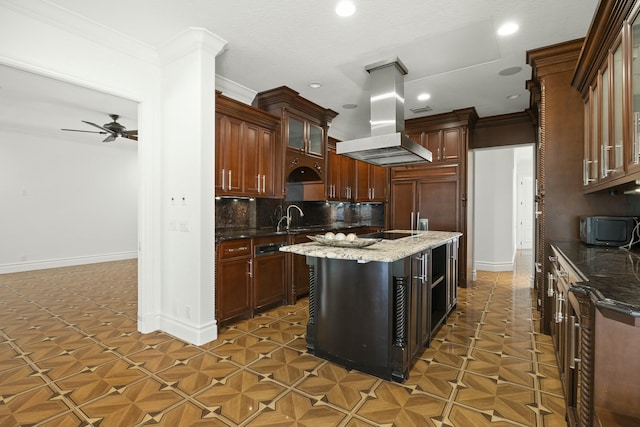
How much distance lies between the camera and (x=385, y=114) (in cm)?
350

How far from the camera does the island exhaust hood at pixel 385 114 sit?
3341mm

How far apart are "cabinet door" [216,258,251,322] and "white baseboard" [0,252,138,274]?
568 cm

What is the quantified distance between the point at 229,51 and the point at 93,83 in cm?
129

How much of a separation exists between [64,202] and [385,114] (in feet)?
23.5

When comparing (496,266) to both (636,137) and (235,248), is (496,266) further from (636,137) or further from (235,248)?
(235,248)

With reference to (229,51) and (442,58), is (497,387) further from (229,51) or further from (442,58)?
(229,51)

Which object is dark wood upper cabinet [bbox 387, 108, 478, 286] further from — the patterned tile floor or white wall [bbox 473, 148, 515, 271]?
the patterned tile floor

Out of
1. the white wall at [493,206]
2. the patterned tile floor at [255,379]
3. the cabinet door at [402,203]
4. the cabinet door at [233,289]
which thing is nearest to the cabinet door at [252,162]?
the cabinet door at [233,289]

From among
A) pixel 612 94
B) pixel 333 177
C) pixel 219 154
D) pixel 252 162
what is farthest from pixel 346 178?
pixel 612 94

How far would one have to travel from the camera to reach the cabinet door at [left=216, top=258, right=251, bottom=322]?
3246mm

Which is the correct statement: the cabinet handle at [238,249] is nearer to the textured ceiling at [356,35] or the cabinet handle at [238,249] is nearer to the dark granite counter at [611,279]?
the textured ceiling at [356,35]

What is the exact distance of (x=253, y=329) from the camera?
329 centimetres

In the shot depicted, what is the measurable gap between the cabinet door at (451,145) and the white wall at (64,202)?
704 cm

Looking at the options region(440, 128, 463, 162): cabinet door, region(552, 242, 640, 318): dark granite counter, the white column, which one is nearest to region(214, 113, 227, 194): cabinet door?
the white column
